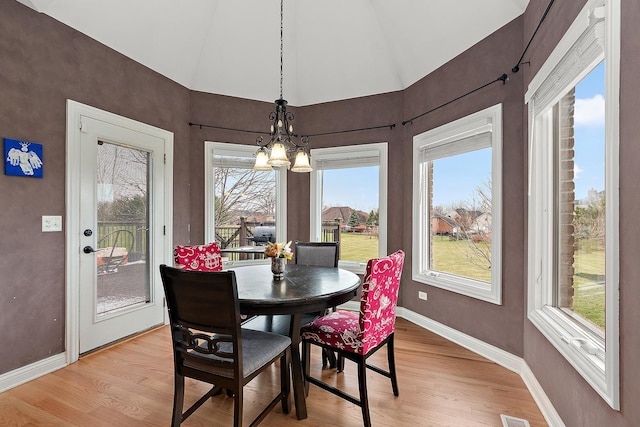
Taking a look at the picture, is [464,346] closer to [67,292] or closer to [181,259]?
[181,259]

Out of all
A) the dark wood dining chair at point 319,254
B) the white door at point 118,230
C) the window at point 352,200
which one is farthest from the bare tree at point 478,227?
the white door at point 118,230

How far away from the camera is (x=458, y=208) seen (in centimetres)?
322

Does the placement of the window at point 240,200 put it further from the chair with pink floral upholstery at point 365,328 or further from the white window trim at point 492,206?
the chair with pink floral upholstery at point 365,328

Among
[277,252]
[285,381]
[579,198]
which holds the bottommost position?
[285,381]

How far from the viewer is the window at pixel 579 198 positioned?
1.28m

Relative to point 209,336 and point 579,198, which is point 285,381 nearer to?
point 209,336

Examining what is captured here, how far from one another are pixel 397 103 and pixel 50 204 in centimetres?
356

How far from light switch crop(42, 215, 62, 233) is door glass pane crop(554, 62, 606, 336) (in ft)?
11.8

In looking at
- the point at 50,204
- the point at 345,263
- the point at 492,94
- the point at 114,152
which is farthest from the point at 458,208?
the point at 50,204

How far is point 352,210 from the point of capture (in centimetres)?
418

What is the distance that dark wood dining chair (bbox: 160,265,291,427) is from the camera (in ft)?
4.95

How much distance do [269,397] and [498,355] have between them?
74.5 inches

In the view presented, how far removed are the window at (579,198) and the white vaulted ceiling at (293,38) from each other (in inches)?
43.4

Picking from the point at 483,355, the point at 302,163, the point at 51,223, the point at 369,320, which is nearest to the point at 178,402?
the point at 369,320
